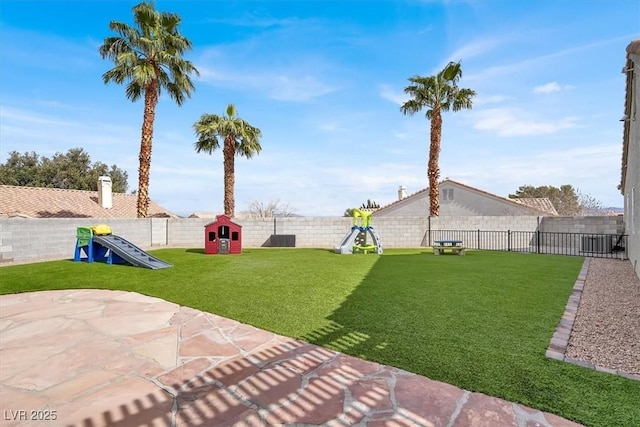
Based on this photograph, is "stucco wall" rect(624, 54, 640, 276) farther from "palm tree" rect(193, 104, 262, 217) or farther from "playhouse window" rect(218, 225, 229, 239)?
"palm tree" rect(193, 104, 262, 217)

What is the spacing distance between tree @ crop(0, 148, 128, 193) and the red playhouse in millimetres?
28992

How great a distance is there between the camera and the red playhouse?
43.7 feet

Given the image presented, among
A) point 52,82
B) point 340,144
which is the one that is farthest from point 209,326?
point 340,144

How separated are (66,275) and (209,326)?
20.8ft

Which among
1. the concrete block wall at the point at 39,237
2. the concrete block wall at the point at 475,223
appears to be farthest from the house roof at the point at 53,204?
the concrete block wall at the point at 475,223

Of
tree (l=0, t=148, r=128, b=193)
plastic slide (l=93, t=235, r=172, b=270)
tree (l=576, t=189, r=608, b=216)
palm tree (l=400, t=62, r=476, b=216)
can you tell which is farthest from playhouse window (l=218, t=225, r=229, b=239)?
tree (l=576, t=189, r=608, b=216)

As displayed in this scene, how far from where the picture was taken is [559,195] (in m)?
39.1

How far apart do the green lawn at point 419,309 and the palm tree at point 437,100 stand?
855 cm

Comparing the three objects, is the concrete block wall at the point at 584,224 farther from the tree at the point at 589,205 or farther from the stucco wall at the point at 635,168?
the tree at the point at 589,205

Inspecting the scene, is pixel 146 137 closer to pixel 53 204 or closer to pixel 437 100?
pixel 53 204

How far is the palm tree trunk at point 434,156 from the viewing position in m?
17.5

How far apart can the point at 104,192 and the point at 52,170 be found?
17.1 metres

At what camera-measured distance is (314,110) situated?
54.3ft

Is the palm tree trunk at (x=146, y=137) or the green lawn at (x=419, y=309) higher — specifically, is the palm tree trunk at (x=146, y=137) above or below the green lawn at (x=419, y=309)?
above
